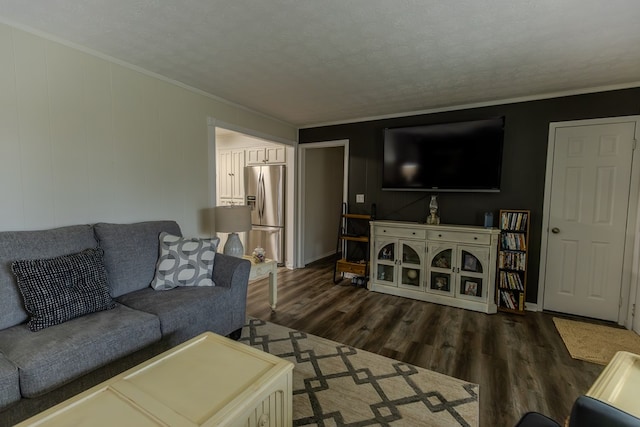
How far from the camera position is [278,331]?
255 cm

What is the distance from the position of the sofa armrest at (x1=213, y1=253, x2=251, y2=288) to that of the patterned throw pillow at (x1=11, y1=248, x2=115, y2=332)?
0.72m

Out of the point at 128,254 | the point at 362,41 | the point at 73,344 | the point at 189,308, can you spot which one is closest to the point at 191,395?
the point at 73,344

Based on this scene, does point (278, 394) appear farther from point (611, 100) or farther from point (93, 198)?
point (611, 100)

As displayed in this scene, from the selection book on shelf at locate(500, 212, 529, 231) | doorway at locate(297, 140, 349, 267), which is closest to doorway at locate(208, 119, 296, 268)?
doorway at locate(297, 140, 349, 267)

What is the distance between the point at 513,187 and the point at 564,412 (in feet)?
7.55

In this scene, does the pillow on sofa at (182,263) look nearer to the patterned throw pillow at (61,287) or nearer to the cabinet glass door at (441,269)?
the patterned throw pillow at (61,287)

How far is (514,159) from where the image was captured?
10.5 ft

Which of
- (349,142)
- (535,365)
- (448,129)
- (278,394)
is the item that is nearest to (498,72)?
(448,129)

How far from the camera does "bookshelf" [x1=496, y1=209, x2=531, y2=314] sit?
3.02m

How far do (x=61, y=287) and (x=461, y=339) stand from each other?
298cm

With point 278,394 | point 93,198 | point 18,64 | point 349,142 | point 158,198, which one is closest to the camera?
point 278,394

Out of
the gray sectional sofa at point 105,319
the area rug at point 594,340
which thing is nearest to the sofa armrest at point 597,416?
the gray sectional sofa at point 105,319

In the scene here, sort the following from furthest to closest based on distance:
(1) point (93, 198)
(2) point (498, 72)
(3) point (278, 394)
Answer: (2) point (498, 72)
(1) point (93, 198)
(3) point (278, 394)

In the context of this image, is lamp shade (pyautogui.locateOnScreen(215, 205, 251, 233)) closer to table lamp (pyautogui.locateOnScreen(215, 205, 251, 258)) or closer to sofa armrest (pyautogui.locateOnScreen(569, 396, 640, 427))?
table lamp (pyautogui.locateOnScreen(215, 205, 251, 258))
